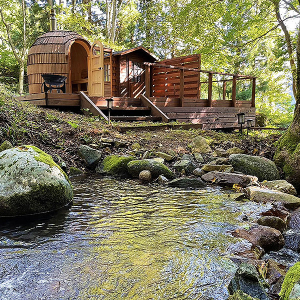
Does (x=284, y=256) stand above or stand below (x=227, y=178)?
below

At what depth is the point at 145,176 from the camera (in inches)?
209

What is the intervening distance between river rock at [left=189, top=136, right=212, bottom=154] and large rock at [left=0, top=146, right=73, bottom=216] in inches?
149

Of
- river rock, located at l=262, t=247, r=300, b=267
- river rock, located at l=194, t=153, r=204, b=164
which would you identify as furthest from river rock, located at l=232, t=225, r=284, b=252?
river rock, located at l=194, t=153, r=204, b=164

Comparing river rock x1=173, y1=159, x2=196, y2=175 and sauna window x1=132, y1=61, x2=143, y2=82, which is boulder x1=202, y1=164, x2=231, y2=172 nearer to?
river rock x1=173, y1=159, x2=196, y2=175

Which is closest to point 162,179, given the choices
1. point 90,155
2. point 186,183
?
point 186,183

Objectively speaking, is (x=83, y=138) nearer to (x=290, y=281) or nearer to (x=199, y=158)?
(x=199, y=158)

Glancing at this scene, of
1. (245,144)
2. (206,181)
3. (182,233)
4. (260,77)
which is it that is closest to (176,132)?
(245,144)

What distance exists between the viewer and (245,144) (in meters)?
7.76

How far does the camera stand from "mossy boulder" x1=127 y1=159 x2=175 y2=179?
5430 mm

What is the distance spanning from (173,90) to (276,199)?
10.8 m

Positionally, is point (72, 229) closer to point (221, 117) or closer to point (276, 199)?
point (276, 199)

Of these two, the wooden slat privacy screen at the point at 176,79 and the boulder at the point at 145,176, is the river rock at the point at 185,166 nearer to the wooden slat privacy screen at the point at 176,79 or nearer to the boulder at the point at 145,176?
the boulder at the point at 145,176

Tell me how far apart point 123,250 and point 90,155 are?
3.73 m

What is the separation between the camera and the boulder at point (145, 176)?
5.30 meters
